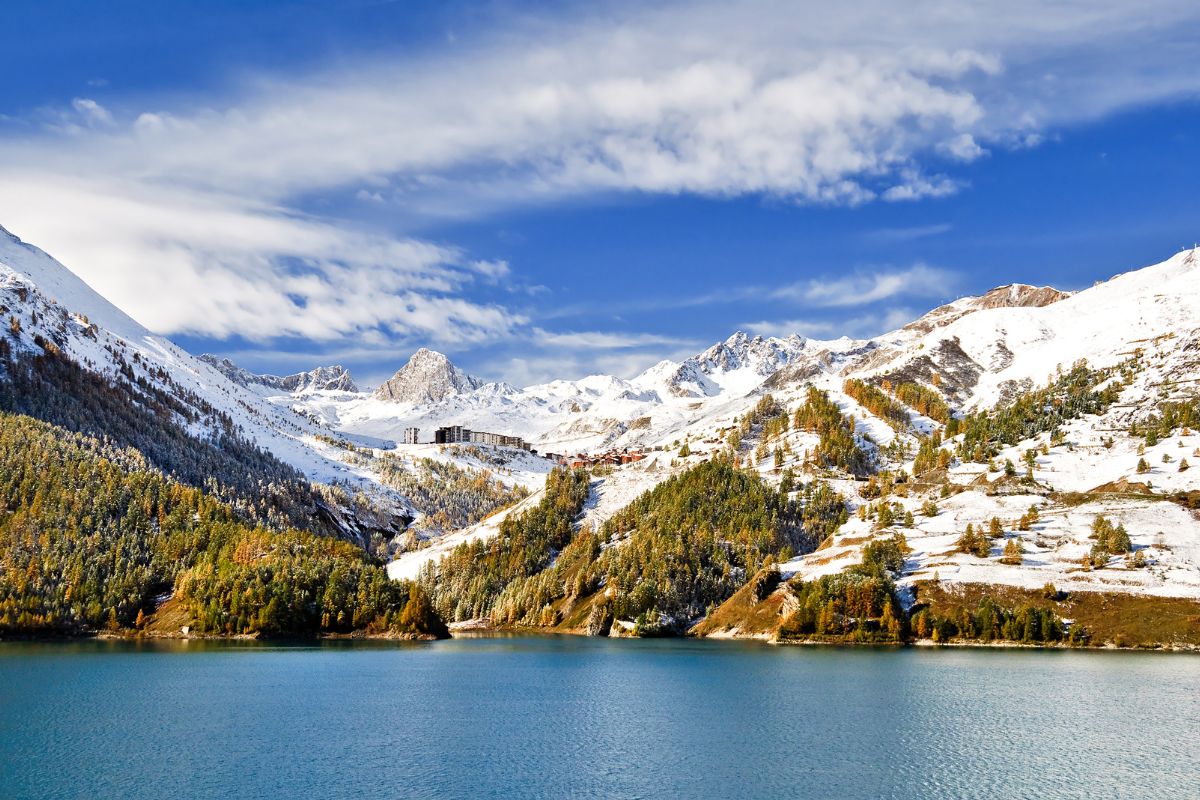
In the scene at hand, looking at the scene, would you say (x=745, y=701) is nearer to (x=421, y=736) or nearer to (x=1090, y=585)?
(x=421, y=736)

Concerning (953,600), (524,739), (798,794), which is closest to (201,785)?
(524,739)

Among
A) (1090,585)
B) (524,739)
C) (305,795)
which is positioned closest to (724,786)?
(524,739)

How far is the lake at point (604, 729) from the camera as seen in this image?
65938mm

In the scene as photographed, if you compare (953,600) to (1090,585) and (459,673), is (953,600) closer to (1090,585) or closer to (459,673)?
(1090,585)

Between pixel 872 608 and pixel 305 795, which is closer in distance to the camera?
pixel 305 795

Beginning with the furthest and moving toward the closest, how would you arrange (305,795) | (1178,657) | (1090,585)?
(1090,585)
(1178,657)
(305,795)

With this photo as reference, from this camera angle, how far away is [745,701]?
103 m

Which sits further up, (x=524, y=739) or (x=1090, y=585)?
(x=1090, y=585)

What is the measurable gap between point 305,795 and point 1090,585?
16844cm

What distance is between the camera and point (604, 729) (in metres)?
87.4

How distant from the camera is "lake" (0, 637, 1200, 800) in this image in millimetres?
65938

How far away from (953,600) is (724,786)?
137764 mm

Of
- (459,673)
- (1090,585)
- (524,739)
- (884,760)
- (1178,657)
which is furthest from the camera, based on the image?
(1090,585)

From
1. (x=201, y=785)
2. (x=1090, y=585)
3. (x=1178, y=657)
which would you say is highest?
(x=1090, y=585)
